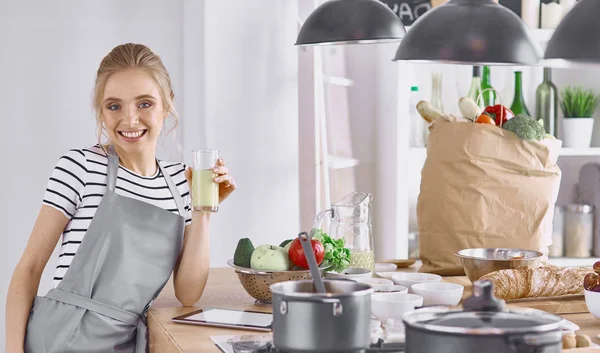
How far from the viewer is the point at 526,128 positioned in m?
2.40

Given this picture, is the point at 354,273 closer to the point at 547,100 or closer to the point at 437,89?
the point at 437,89

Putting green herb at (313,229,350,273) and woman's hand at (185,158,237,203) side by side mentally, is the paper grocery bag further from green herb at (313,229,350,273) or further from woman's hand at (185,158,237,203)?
woman's hand at (185,158,237,203)

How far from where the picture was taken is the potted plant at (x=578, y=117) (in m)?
3.61

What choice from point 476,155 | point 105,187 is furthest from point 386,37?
point 105,187

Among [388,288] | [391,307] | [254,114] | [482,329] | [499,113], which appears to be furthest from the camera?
[254,114]

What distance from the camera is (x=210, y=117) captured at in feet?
10.9

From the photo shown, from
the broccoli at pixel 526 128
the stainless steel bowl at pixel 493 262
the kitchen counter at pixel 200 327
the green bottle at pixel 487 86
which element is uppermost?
the green bottle at pixel 487 86

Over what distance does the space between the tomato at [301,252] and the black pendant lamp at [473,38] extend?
0.47m

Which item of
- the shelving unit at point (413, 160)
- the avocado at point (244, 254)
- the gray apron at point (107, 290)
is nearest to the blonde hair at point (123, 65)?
the gray apron at point (107, 290)

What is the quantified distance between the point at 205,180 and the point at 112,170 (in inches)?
11.1

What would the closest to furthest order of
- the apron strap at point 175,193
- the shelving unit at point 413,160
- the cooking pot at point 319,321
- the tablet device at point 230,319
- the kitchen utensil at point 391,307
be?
the cooking pot at point 319,321 < the kitchen utensil at point 391,307 < the tablet device at point 230,319 < the apron strap at point 175,193 < the shelving unit at point 413,160

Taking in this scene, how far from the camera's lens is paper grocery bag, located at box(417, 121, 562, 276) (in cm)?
241

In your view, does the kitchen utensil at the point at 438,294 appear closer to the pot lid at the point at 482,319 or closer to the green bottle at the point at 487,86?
the pot lid at the point at 482,319

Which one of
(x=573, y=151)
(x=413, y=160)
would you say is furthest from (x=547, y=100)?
(x=413, y=160)
